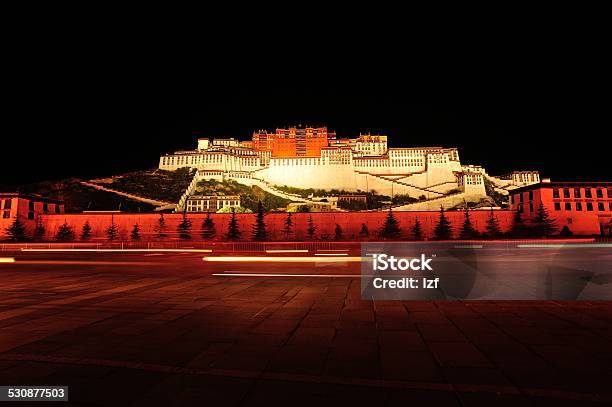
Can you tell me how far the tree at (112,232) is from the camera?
44.2 metres

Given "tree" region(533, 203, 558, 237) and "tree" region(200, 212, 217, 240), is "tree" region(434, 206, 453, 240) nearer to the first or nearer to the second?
"tree" region(533, 203, 558, 237)

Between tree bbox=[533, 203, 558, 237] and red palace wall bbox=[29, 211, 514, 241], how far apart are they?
12.1 feet

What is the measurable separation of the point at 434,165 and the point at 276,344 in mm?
86096

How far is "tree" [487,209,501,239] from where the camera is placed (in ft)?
141

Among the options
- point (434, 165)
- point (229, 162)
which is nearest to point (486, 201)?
point (434, 165)

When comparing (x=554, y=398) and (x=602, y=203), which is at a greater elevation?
(x=602, y=203)

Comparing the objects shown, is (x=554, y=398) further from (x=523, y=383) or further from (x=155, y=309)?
(x=155, y=309)

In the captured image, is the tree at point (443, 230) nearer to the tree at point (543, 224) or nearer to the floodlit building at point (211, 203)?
the tree at point (543, 224)

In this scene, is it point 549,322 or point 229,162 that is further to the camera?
point 229,162

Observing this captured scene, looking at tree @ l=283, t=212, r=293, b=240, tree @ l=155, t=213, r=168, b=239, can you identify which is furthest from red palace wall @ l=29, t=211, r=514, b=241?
tree @ l=283, t=212, r=293, b=240

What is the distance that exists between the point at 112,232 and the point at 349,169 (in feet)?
176

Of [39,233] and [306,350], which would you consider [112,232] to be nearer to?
[39,233]

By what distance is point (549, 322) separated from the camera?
536 centimetres

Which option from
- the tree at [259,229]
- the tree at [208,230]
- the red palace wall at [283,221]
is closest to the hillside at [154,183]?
the red palace wall at [283,221]
